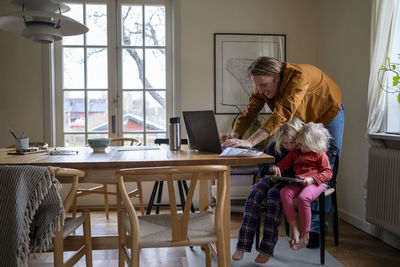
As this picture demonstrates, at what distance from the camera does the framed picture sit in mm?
4051

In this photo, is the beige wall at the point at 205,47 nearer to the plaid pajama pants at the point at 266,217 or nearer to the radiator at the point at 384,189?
the radiator at the point at 384,189

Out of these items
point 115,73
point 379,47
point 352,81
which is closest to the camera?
point 379,47

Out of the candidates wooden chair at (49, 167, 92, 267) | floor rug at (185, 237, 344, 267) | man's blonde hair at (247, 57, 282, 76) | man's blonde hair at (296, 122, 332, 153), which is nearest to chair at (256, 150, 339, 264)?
floor rug at (185, 237, 344, 267)

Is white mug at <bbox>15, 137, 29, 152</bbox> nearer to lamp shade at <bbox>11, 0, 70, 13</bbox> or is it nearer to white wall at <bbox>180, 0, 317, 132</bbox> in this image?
lamp shade at <bbox>11, 0, 70, 13</bbox>

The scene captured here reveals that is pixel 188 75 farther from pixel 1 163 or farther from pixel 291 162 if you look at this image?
pixel 1 163

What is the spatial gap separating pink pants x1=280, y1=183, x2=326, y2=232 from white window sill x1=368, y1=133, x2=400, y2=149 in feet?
2.68

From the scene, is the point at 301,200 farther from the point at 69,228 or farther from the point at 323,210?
the point at 69,228

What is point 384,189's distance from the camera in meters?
2.77

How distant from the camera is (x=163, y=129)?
4.25 meters

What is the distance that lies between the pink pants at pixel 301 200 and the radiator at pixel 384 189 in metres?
0.69

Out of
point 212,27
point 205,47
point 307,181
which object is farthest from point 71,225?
point 212,27

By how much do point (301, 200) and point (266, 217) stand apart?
0.25m

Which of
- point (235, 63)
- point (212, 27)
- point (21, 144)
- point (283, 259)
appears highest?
point (212, 27)

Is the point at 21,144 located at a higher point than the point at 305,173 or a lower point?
higher
